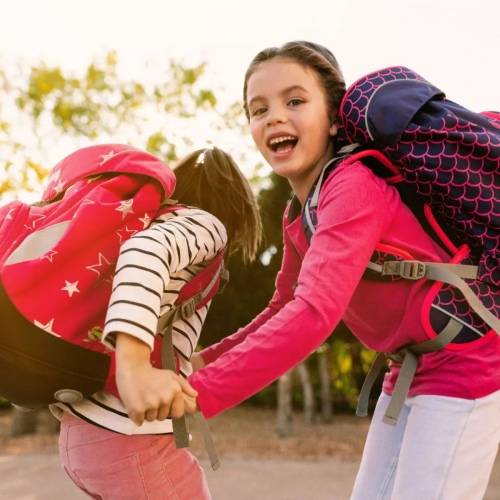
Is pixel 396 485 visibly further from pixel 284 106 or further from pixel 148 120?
pixel 148 120

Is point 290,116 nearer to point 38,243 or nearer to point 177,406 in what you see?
point 38,243

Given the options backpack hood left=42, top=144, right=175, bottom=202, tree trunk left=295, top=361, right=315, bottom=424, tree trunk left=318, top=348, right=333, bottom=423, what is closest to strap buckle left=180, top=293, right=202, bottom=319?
backpack hood left=42, top=144, right=175, bottom=202

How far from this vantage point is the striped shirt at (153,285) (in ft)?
5.33

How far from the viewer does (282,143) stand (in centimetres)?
214

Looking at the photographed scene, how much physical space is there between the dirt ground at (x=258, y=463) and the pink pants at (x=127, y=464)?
4.14m

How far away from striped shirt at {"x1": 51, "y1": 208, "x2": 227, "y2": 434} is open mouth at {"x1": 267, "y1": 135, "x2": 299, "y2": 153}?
0.91ft

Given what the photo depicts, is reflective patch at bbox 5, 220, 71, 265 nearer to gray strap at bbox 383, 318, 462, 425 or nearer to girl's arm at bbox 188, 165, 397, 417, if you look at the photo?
girl's arm at bbox 188, 165, 397, 417

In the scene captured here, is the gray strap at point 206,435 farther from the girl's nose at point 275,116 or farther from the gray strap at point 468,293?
the girl's nose at point 275,116

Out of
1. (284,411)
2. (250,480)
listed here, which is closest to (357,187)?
(250,480)

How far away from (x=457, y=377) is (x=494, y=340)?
0.14 meters

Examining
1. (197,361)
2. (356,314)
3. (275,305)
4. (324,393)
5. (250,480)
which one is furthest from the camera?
(324,393)

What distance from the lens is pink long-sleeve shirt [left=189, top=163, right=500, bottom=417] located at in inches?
63.8

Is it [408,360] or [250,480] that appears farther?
[250,480]

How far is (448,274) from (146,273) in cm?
72
